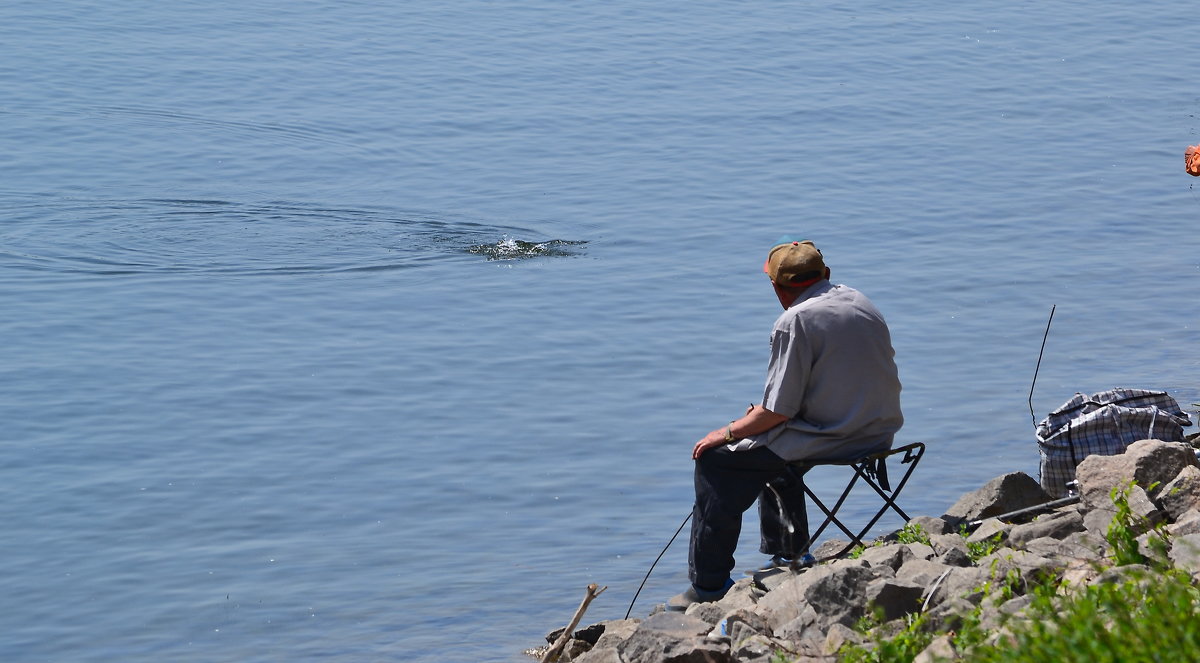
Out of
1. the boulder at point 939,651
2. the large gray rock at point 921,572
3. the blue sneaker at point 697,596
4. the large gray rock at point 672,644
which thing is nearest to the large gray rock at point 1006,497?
the blue sneaker at point 697,596

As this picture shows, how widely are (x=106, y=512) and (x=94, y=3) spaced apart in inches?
989

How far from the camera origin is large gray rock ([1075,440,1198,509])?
21.7 ft

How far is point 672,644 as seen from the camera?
19.6 ft

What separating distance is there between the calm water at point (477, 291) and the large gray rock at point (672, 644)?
146 cm

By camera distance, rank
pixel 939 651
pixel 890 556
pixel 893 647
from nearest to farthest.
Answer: pixel 939 651
pixel 893 647
pixel 890 556

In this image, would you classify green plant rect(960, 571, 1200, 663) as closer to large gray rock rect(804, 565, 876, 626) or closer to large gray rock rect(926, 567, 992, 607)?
large gray rock rect(926, 567, 992, 607)

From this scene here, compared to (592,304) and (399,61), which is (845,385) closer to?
(592,304)

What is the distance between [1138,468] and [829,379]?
4.17ft

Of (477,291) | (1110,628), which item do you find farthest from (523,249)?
(1110,628)

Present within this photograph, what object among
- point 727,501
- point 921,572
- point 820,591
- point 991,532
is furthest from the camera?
point 727,501

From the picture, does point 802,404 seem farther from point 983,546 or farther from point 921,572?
point 921,572

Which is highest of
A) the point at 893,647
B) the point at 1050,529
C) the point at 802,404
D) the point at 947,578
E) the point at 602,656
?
the point at 802,404

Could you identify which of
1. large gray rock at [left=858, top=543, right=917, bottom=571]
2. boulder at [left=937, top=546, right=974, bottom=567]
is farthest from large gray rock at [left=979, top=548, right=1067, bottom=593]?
large gray rock at [left=858, top=543, right=917, bottom=571]

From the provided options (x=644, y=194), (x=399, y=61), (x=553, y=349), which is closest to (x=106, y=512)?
(x=553, y=349)
